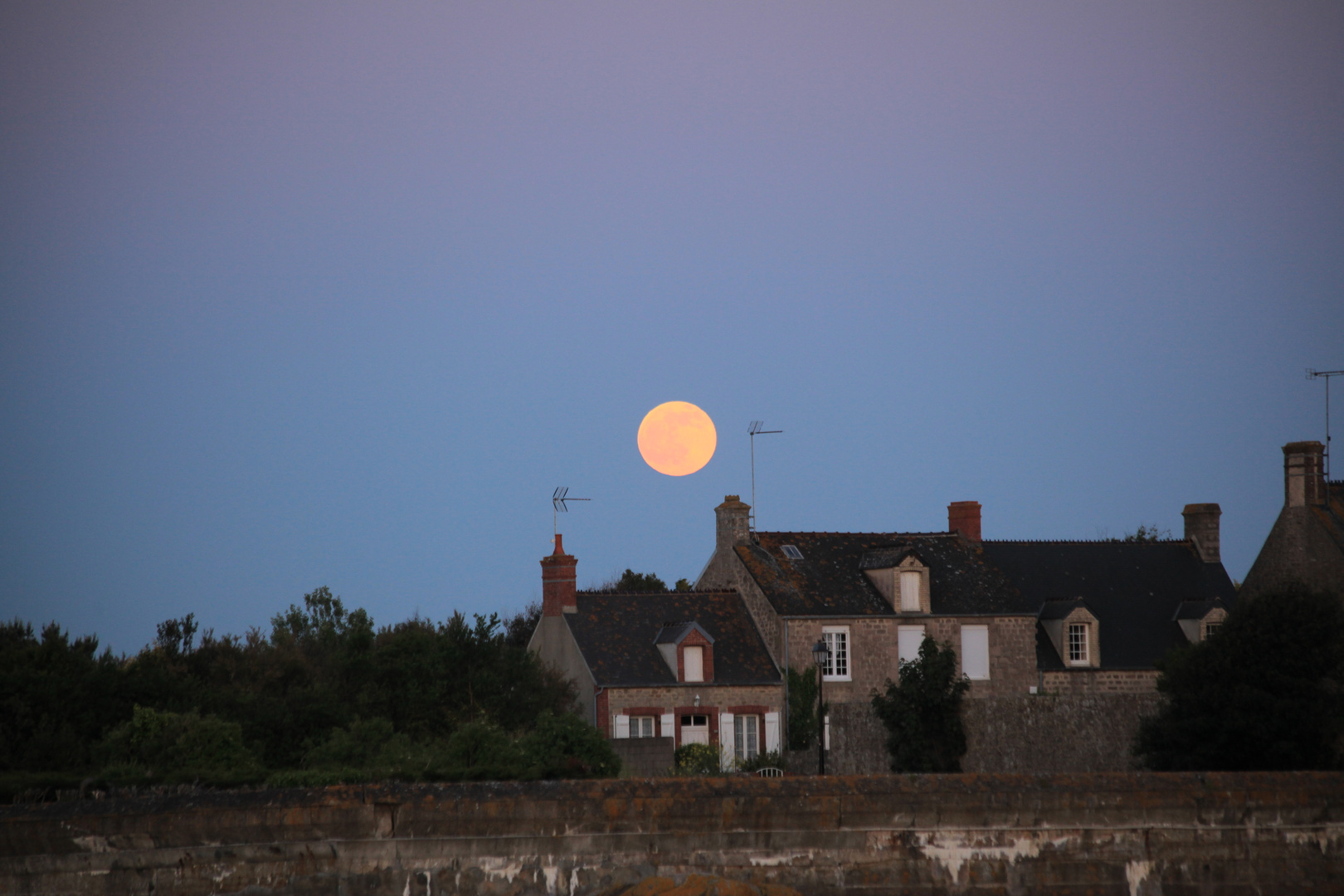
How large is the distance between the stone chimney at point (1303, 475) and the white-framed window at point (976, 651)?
847 centimetres

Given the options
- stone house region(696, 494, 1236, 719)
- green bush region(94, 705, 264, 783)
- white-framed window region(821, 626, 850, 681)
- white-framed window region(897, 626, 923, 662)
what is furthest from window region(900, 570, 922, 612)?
green bush region(94, 705, 264, 783)

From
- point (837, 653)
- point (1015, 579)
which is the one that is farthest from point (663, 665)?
point (1015, 579)

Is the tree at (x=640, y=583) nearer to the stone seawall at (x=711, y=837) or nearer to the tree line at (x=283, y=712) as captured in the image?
the tree line at (x=283, y=712)

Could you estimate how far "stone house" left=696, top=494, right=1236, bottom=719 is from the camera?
32188mm

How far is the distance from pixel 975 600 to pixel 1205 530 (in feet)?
29.6

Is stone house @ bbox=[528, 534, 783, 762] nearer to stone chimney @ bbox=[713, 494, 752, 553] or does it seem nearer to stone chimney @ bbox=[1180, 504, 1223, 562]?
stone chimney @ bbox=[713, 494, 752, 553]

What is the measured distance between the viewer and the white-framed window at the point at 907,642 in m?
32.4

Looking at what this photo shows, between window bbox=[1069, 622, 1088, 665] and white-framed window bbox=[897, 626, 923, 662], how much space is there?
4.70 m

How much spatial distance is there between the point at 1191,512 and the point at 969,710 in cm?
1701

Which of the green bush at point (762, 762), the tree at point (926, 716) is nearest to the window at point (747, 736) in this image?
the green bush at point (762, 762)

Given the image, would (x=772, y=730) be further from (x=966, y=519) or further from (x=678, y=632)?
(x=966, y=519)

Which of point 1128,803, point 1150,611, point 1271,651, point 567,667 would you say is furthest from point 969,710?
point 1128,803

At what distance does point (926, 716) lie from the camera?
2516cm

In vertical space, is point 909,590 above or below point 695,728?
above
